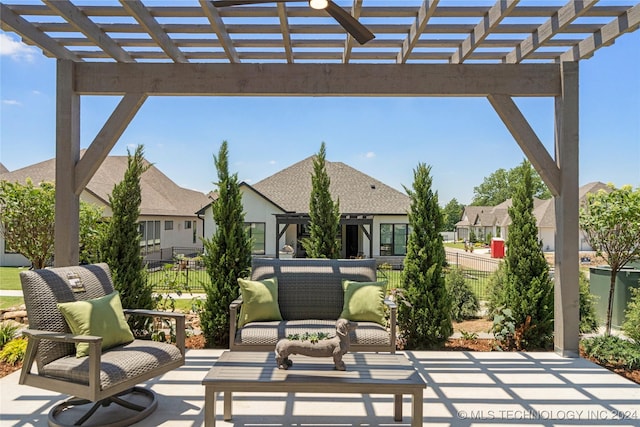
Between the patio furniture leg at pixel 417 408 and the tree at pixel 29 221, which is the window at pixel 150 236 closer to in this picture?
the tree at pixel 29 221

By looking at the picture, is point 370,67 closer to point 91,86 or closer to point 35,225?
point 91,86

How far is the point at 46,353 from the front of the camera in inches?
122

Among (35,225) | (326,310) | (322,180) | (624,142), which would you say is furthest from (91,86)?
(624,142)

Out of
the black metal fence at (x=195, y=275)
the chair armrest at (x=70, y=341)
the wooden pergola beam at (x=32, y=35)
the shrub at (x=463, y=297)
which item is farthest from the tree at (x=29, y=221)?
the shrub at (x=463, y=297)

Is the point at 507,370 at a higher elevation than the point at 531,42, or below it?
below

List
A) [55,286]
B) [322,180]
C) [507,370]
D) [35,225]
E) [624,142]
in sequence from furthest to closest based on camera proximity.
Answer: [624,142], [322,180], [35,225], [507,370], [55,286]

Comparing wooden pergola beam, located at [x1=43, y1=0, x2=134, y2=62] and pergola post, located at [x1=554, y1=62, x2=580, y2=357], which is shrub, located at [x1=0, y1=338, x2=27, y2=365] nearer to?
wooden pergola beam, located at [x1=43, y1=0, x2=134, y2=62]

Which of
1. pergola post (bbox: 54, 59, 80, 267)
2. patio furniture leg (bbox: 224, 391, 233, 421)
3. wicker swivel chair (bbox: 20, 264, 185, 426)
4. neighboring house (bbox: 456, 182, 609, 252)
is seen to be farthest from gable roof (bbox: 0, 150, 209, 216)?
neighboring house (bbox: 456, 182, 609, 252)

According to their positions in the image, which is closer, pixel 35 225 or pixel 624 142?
pixel 35 225

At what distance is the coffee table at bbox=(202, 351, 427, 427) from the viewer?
264cm

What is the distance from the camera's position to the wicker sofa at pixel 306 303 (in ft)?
13.2

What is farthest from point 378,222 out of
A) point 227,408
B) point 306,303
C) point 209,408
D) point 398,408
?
point 209,408

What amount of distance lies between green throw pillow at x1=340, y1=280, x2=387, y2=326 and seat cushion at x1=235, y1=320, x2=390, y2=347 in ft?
0.34

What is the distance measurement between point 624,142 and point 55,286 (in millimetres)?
22054
